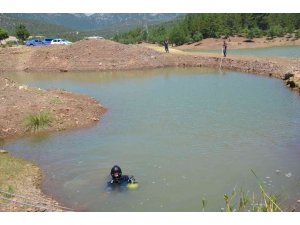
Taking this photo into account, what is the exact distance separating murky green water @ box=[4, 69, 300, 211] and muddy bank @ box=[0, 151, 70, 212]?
45 cm

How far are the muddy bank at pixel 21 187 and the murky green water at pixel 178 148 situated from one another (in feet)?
1.47

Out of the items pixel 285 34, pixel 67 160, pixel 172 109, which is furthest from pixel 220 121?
pixel 285 34

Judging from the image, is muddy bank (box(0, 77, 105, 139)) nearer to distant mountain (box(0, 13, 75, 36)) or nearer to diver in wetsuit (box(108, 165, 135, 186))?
diver in wetsuit (box(108, 165, 135, 186))

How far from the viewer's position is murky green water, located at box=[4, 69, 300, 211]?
12594mm

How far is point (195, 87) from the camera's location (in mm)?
30656

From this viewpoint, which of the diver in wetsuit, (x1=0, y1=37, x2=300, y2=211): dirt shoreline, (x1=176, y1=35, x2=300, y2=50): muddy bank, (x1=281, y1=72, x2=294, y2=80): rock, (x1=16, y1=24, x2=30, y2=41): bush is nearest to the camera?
the diver in wetsuit

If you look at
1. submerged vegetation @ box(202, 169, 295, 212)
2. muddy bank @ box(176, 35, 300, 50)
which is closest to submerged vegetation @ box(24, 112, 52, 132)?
submerged vegetation @ box(202, 169, 295, 212)

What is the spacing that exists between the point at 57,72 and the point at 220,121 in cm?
2790

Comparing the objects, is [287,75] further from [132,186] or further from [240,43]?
[240,43]

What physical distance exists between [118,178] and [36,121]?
868 centimetres

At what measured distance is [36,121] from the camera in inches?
796

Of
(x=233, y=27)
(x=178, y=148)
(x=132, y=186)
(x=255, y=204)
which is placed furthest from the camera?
(x=233, y=27)

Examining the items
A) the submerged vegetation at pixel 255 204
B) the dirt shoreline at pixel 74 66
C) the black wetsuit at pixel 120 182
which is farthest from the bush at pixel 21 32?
the submerged vegetation at pixel 255 204

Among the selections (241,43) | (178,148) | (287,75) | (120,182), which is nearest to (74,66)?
(287,75)
